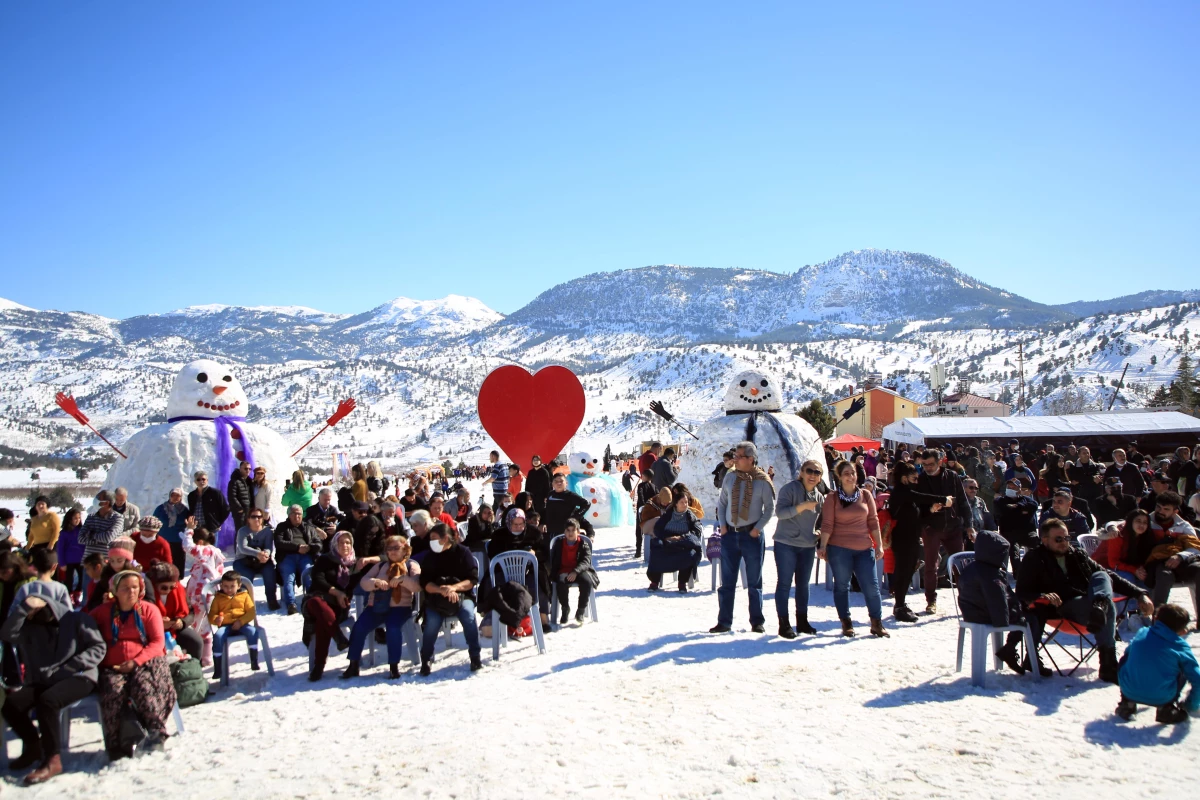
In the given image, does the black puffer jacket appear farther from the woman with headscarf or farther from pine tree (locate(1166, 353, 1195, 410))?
pine tree (locate(1166, 353, 1195, 410))

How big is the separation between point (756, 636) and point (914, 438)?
18762mm

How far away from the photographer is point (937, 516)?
6.98m

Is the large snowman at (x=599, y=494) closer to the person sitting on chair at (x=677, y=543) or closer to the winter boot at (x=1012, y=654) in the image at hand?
the person sitting on chair at (x=677, y=543)

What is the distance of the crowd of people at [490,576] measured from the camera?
169 inches

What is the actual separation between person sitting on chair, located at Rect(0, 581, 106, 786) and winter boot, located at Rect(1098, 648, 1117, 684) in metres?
5.98

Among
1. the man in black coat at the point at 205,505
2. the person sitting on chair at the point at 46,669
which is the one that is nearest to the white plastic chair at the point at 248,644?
the person sitting on chair at the point at 46,669

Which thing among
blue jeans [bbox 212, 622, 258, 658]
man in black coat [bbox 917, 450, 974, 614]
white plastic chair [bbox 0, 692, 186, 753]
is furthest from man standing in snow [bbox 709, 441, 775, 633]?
white plastic chair [bbox 0, 692, 186, 753]

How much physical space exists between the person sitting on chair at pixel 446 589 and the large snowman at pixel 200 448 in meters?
4.54

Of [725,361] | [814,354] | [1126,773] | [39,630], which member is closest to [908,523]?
[1126,773]

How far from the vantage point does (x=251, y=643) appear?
19.0 feet

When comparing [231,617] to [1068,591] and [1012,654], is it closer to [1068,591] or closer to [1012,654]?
[1012,654]

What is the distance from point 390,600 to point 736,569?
2735 millimetres

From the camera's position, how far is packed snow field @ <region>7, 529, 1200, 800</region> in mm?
3729

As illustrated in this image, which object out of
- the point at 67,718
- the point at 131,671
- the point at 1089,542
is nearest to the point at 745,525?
the point at 1089,542
